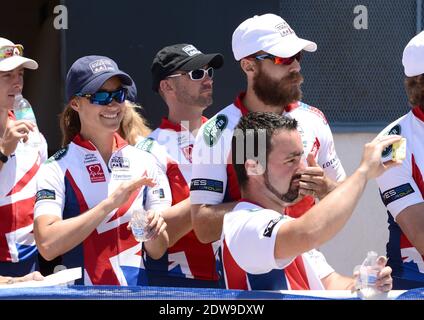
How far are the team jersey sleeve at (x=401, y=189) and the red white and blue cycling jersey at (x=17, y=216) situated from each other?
156 cm

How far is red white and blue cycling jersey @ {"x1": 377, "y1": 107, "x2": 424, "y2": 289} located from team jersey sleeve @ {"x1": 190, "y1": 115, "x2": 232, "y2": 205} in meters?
0.60

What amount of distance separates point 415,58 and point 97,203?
1337mm

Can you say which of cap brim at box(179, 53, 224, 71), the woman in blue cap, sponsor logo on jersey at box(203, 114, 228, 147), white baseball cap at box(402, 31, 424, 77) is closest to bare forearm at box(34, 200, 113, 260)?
the woman in blue cap

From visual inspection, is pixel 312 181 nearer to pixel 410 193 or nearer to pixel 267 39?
pixel 410 193

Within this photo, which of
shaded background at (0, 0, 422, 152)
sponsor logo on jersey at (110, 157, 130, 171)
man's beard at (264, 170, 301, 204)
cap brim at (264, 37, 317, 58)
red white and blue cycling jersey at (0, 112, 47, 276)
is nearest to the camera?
→ man's beard at (264, 170, 301, 204)

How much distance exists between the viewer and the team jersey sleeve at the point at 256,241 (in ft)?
9.16

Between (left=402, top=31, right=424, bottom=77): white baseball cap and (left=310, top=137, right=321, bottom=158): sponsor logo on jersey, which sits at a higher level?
(left=402, top=31, right=424, bottom=77): white baseball cap

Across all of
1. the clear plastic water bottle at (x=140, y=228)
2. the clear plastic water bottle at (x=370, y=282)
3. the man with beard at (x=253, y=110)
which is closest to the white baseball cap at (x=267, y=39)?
the man with beard at (x=253, y=110)

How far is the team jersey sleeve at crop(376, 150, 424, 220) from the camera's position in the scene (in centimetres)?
367

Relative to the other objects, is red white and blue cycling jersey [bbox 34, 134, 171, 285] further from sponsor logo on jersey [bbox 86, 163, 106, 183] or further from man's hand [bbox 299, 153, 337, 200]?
man's hand [bbox 299, 153, 337, 200]

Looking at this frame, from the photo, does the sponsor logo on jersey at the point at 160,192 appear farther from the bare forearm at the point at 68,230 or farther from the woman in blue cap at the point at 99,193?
the bare forearm at the point at 68,230

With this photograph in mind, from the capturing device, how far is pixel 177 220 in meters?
3.93

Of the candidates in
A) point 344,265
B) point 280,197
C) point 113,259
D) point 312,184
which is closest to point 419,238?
point 312,184

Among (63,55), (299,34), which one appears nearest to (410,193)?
(299,34)
